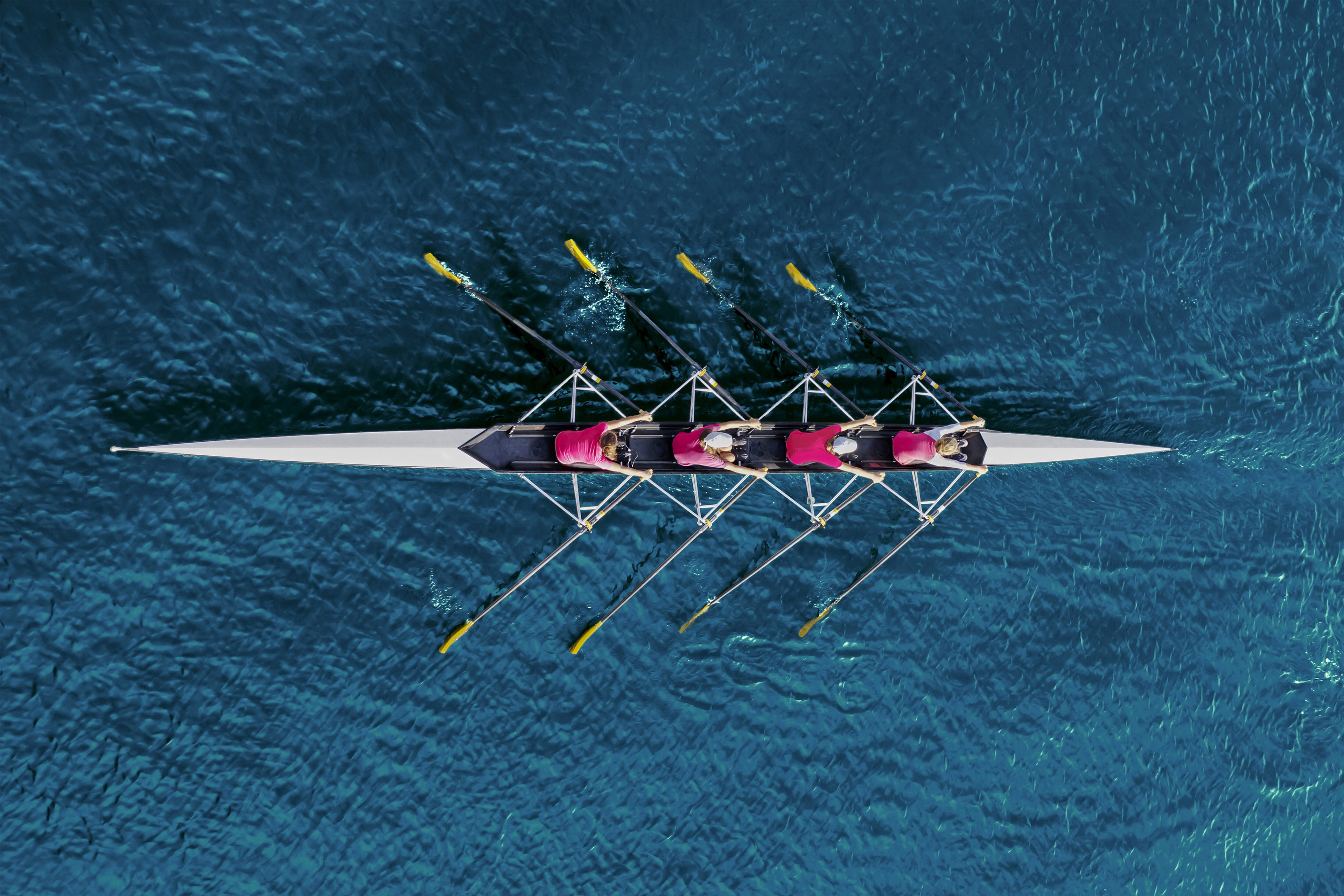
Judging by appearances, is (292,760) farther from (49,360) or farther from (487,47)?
(487,47)

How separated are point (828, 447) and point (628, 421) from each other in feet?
9.51

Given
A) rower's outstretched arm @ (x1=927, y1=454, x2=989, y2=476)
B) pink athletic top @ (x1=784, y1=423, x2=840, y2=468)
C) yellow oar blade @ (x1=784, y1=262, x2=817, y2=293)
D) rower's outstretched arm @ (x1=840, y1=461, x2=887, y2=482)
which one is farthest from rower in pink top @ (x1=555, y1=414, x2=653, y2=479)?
rower's outstretched arm @ (x1=927, y1=454, x2=989, y2=476)

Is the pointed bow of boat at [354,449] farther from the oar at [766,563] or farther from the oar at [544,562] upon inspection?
the oar at [766,563]

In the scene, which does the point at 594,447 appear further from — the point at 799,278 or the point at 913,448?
the point at 913,448

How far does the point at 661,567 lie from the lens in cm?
1158

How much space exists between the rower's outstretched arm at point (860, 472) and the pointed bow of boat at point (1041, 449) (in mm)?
2134

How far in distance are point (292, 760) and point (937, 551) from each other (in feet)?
35.4

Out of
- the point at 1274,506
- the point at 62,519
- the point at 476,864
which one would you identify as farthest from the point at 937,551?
the point at 62,519

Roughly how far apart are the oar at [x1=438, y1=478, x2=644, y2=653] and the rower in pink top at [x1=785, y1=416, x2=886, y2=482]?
8.11ft

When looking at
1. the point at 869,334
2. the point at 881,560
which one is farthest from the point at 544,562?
the point at 869,334

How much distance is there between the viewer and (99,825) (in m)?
10.8

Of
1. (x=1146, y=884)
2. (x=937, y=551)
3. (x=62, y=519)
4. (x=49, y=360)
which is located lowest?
(x=1146, y=884)

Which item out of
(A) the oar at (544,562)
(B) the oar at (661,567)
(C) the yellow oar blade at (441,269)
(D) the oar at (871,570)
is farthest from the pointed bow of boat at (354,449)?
(D) the oar at (871,570)

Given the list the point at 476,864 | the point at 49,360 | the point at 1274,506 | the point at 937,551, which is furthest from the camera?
the point at 1274,506
